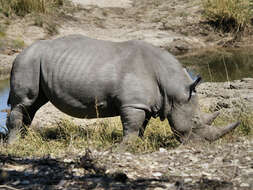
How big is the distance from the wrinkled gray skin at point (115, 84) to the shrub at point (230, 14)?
31.3ft

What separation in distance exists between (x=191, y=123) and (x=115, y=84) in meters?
0.99

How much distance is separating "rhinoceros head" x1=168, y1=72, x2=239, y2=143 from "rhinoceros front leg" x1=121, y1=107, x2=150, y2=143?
0.38m

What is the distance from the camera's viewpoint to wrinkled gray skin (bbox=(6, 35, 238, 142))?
5.07 metres

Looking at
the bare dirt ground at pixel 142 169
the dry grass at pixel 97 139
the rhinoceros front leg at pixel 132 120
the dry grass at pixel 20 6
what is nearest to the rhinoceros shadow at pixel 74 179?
the bare dirt ground at pixel 142 169

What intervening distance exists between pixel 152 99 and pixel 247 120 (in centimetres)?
133

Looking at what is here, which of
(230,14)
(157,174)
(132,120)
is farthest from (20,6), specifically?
(157,174)

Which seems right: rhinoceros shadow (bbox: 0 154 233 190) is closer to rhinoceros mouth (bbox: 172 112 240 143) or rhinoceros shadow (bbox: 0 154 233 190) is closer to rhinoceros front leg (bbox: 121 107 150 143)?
rhinoceros front leg (bbox: 121 107 150 143)

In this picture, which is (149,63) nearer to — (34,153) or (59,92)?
(59,92)

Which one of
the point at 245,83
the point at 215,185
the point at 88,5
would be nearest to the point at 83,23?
the point at 88,5

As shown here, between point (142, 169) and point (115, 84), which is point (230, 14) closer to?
point (115, 84)

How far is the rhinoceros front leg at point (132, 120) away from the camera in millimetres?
5023

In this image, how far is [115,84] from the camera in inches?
200

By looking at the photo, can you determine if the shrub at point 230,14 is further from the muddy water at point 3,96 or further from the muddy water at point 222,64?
the muddy water at point 3,96

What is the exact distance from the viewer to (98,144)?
17.2ft
